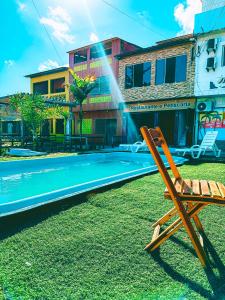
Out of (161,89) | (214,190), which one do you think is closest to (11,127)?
(161,89)

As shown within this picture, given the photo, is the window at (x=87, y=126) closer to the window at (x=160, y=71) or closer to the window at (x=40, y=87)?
the window at (x=160, y=71)

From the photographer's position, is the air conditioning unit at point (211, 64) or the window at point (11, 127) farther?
the window at point (11, 127)

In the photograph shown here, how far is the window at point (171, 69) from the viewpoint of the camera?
15.4m

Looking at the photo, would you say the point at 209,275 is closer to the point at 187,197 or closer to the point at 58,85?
the point at 187,197

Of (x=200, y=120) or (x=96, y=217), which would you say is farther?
(x=200, y=120)

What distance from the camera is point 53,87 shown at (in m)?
24.6

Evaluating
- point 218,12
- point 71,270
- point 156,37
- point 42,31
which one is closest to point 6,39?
point 42,31

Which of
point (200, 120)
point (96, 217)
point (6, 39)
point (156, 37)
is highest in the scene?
point (156, 37)

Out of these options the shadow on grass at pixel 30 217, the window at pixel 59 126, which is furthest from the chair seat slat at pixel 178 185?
the window at pixel 59 126

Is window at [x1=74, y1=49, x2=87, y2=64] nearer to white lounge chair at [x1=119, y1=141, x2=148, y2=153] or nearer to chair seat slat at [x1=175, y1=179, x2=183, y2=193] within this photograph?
white lounge chair at [x1=119, y1=141, x2=148, y2=153]

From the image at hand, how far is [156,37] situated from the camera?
19.2 m

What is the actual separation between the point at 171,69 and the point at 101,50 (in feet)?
23.0

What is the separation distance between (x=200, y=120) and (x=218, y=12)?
5.83 m

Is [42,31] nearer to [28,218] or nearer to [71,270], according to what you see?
[28,218]
